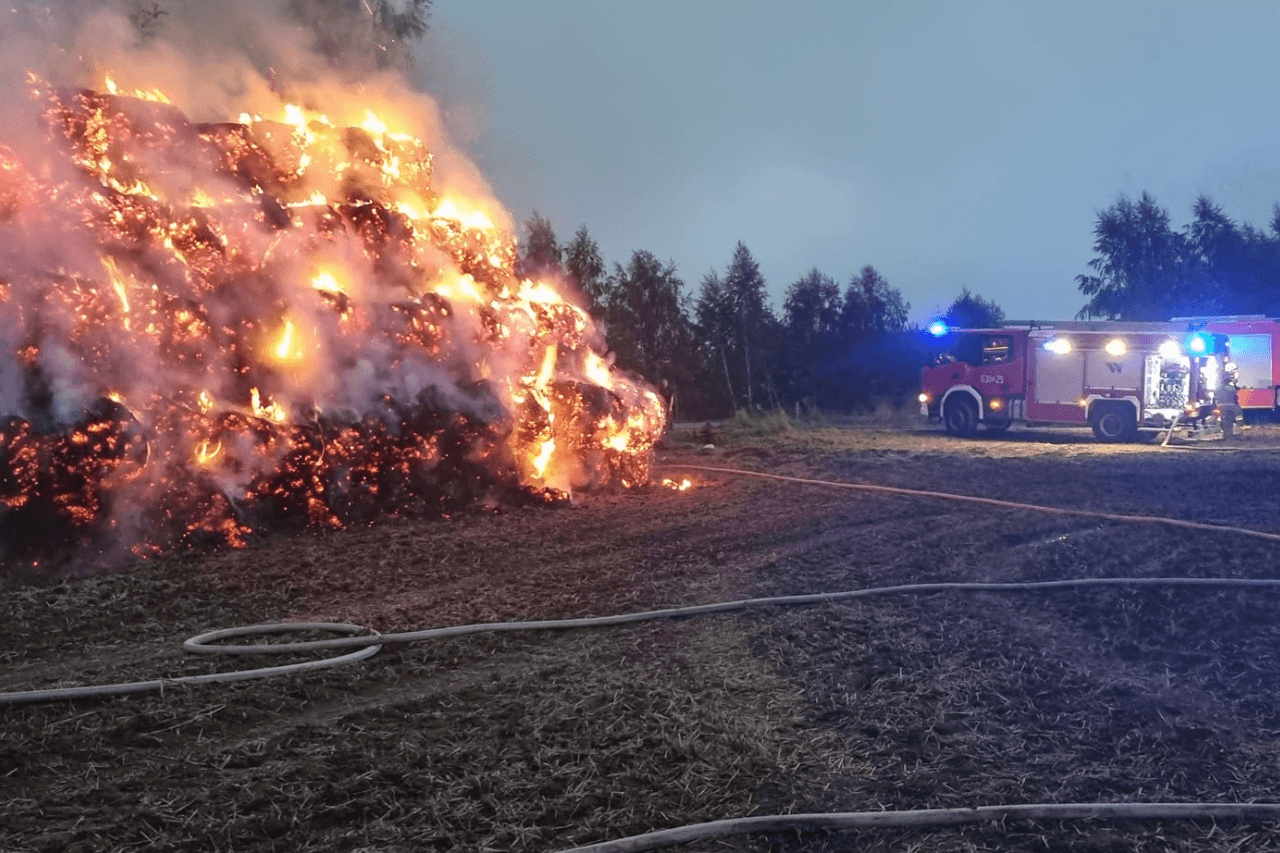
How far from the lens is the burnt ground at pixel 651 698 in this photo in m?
3.49

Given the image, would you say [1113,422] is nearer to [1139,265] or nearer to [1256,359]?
[1256,359]

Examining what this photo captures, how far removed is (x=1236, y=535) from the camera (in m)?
8.27

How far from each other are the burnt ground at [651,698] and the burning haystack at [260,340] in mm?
898

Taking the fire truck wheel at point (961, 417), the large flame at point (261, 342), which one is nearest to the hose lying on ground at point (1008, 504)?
the large flame at point (261, 342)

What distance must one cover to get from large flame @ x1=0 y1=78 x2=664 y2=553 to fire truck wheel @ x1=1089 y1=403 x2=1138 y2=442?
1209cm

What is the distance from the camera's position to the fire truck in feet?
63.5

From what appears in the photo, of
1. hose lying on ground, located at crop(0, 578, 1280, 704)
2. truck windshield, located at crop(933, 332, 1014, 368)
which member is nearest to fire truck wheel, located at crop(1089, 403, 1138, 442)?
truck windshield, located at crop(933, 332, 1014, 368)

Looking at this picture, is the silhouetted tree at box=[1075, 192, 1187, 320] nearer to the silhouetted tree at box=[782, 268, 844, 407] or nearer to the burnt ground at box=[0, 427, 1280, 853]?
the silhouetted tree at box=[782, 268, 844, 407]

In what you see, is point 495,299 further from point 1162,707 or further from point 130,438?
point 1162,707

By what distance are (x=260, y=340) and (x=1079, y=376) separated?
56.3ft

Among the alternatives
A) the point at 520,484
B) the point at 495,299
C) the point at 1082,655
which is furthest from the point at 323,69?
the point at 1082,655

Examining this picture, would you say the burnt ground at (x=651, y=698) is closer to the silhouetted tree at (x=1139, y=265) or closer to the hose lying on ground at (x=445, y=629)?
the hose lying on ground at (x=445, y=629)

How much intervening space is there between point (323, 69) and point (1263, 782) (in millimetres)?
12463

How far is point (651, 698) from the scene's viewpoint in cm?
464
